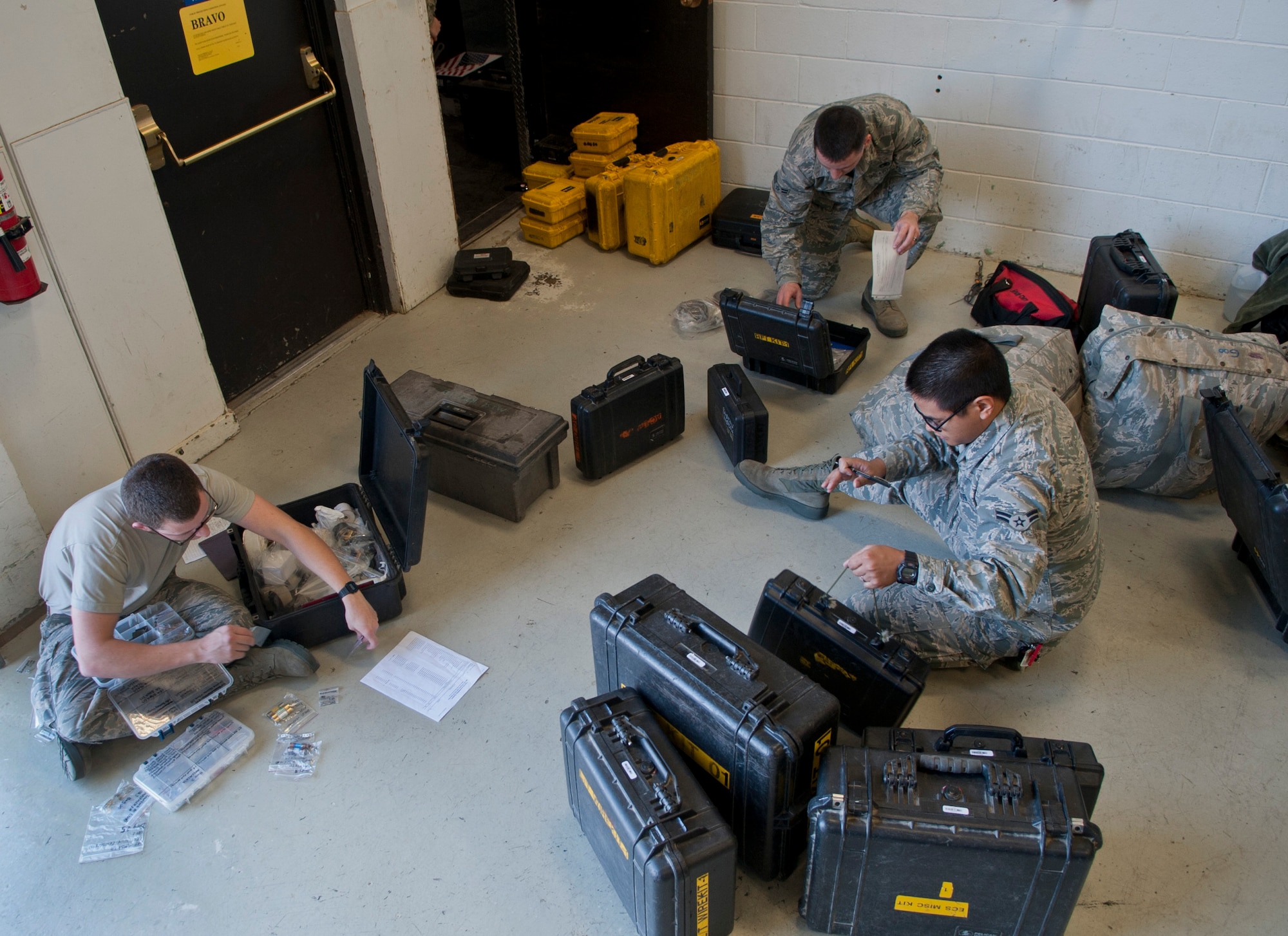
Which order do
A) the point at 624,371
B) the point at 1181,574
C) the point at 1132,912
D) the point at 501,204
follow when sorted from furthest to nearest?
the point at 501,204 → the point at 624,371 → the point at 1181,574 → the point at 1132,912

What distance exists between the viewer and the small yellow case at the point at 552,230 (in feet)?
17.5

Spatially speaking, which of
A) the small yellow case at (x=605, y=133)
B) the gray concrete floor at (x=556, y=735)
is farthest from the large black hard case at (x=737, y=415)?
the small yellow case at (x=605, y=133)

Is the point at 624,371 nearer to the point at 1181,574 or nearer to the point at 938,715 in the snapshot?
the point at 938,715

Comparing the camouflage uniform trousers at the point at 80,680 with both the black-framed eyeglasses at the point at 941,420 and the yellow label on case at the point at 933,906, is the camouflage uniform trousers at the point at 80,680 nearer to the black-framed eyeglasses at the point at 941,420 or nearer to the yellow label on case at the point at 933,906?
the yellow label on case at the point at 933,906

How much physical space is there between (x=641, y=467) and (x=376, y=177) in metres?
1.98

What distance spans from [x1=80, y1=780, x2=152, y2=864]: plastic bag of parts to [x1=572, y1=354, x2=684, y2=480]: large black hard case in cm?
185

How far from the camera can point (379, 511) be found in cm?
352

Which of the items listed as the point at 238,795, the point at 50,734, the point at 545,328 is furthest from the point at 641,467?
the point at 50,734

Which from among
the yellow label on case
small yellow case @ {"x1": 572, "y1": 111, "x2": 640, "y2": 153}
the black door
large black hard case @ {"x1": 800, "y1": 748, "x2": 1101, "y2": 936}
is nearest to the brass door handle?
the black door

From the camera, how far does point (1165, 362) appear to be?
3.29m

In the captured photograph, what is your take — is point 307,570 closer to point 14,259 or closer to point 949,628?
point 14,259

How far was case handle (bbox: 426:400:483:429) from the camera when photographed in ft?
11.7

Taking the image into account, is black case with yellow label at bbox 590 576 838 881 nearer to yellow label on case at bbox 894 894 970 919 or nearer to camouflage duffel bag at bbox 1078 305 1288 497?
yellow label on case at bbox 894 894 970 919

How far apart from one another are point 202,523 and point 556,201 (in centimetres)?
322
